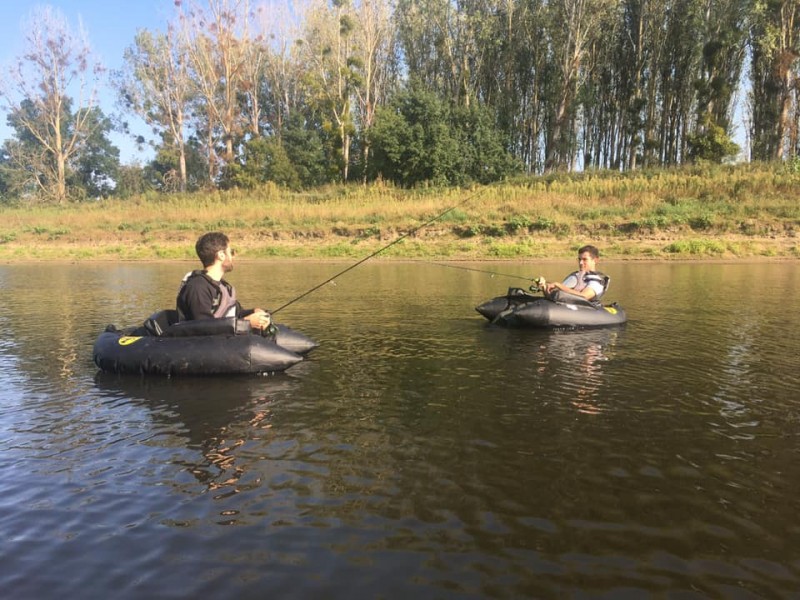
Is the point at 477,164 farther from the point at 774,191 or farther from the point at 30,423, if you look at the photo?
the point at 30,423

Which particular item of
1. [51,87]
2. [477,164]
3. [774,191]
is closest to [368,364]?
[774,191]

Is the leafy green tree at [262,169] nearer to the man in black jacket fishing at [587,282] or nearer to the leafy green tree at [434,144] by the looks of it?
the leafy green tree at [434,144]

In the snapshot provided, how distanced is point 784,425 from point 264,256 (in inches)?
1007

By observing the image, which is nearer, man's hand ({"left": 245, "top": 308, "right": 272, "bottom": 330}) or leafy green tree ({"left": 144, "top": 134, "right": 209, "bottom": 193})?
man's hand ({"left": 245, "top": 308, "right": 272, "bottom": 330})

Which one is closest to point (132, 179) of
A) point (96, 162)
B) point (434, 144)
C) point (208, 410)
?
point (96, 162)

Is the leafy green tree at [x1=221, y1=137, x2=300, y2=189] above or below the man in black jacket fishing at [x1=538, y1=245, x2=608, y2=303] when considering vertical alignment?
above

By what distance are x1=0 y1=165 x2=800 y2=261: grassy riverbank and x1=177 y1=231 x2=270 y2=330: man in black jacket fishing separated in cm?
1879

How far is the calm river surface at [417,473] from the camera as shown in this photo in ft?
10.1

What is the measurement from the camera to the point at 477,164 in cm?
4259

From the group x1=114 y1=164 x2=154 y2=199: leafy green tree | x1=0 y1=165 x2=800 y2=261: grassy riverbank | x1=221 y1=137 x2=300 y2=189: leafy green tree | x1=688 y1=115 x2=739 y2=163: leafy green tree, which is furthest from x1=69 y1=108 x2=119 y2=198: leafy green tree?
x1=688 y1=115 x2=739 y2=163: leafy green tree

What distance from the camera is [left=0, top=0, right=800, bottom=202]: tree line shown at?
41.0 metres

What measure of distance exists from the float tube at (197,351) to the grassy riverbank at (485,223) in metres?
19.0

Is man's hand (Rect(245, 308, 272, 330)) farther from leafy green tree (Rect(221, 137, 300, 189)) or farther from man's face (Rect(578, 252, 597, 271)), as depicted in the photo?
leafy green tree (Rect(221, 137, 300, 189))

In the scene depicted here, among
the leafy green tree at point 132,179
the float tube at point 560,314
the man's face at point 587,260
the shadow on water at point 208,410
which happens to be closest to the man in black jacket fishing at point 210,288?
the shadow on water at point 208,410
